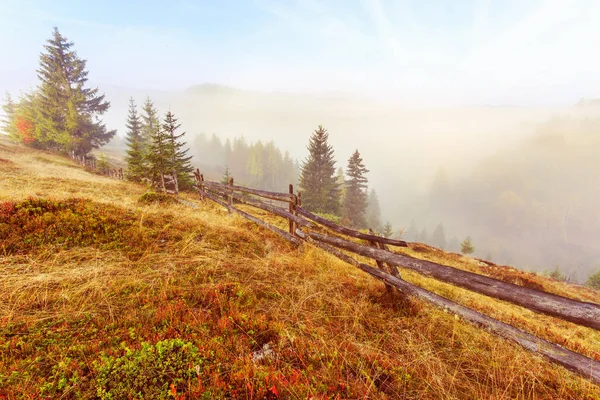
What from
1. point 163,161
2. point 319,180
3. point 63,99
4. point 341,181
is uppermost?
point 63,99

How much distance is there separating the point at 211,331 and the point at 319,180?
32952 mm

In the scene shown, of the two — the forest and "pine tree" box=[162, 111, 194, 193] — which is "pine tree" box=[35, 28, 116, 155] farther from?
"pine tree" box=[162, 111, 194, 193]

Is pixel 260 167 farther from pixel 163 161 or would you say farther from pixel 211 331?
pixel 211 331

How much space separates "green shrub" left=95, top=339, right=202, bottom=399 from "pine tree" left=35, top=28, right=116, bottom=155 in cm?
3604

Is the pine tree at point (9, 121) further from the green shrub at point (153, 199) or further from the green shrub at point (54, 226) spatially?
the green shrub at point (54, 226)

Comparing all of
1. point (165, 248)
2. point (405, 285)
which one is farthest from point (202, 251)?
point (405, 285)

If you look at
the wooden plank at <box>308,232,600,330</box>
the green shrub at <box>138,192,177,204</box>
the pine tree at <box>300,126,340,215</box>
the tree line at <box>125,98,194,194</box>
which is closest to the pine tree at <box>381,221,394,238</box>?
the pine tree at <box>300,126,340,215</box>

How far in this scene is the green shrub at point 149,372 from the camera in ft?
6.66

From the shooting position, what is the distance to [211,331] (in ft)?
9.56

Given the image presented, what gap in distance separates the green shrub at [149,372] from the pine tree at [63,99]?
36035mm

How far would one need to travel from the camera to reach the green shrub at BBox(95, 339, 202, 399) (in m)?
2.03

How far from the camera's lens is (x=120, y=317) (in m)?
3.00

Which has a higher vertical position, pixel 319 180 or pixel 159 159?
pixel 319 180

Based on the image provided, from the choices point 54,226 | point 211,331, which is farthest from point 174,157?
point 211,331
